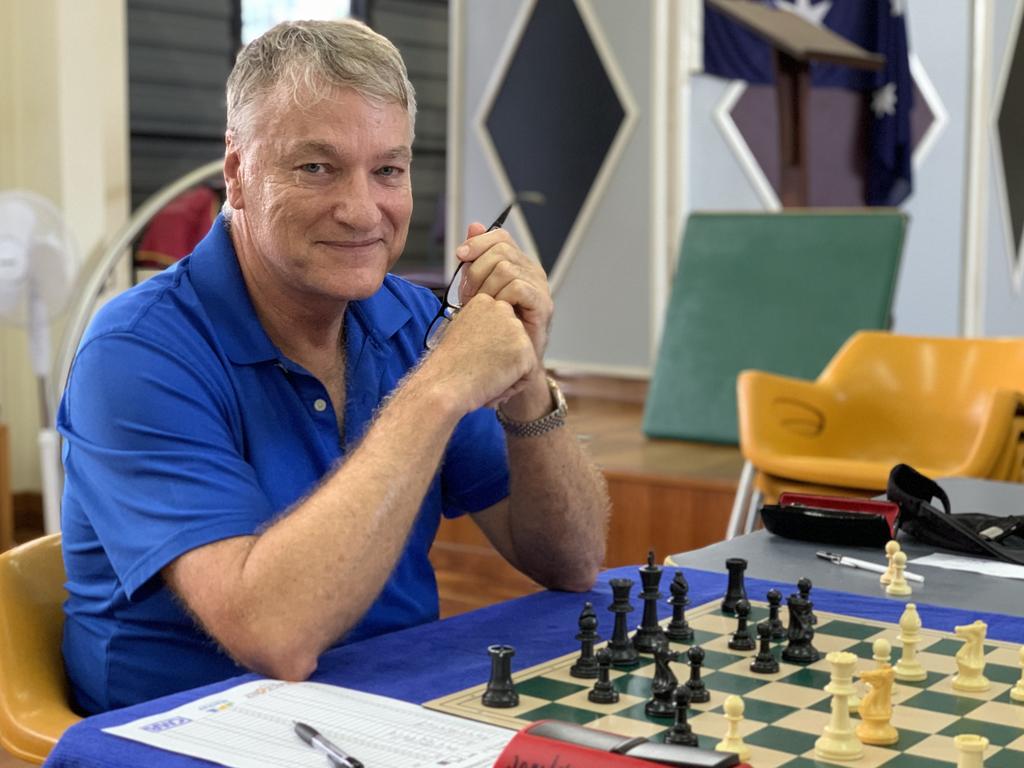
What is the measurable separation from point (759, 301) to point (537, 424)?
346cm

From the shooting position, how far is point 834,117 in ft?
22.7

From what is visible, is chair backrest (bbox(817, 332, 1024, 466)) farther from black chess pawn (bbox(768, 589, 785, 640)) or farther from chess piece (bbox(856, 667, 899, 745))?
chess piece (bbox(856, 667, 899, 745))

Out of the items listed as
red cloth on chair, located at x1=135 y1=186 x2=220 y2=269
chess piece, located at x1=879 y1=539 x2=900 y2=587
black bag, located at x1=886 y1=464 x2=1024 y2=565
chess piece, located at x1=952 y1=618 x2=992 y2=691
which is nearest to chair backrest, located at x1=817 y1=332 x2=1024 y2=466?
black bag, located at x1=886 y1=464 x2=1024 y2=565

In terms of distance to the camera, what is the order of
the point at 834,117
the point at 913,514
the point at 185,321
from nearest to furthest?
the point at 185,321 < the point at 913,514 < the point at 834,117

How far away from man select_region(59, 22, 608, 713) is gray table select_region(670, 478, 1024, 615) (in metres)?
0.19

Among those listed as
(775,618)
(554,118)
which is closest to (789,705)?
(775,618)

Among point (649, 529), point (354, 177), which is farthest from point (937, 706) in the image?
point (649, 529)

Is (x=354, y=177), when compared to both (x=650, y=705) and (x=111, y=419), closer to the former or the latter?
(x=111, y=419)

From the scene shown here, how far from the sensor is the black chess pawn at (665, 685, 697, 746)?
107cm

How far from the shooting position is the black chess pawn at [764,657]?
1282mm

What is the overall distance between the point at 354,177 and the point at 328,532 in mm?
433

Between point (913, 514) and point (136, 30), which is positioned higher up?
point (136, 30)

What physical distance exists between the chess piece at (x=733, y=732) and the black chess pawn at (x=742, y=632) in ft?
0.90

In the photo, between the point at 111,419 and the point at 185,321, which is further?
the point at 185,321
